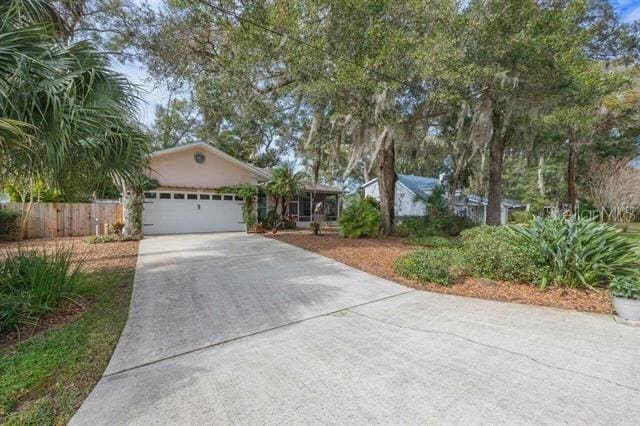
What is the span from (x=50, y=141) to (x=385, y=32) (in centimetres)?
758

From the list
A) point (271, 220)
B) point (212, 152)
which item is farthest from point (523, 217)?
point (212, 152)

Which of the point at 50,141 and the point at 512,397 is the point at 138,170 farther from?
the point at 512,397

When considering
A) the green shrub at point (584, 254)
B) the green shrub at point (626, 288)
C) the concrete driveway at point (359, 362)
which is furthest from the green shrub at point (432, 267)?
the green shrub at point (626, 288)

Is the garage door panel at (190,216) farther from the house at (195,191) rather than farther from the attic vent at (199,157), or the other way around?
the attic vent at (199,157)

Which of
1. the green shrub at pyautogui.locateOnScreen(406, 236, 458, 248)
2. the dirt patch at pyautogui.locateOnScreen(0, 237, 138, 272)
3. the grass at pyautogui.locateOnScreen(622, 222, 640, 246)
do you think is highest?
the grass at pyautogui.locateOnScreen(622, 222, 640, 246)

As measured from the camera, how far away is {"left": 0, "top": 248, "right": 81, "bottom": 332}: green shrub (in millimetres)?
3404

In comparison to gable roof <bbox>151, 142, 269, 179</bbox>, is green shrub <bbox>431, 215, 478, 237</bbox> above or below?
below

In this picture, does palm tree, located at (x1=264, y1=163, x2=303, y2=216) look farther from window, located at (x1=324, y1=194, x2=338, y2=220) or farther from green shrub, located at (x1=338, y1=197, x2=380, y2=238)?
window, located at (x1=324, y1=194, x2=338, y2=220)

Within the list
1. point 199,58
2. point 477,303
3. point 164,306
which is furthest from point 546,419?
point 199,58

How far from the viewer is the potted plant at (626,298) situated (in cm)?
367

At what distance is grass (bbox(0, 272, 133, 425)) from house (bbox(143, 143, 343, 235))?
32.6ft

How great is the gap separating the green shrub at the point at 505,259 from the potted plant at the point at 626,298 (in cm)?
115

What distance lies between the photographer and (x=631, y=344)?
314 cm

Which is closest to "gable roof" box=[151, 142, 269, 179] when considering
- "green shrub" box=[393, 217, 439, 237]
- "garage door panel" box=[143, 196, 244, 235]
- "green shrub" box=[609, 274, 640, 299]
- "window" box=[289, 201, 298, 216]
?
"garage door panel" box=[143, 196, 244, 235]
